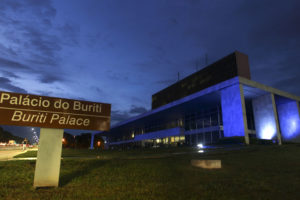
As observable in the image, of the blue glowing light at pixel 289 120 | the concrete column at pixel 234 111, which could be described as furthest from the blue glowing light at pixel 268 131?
the blue glowing light at pixel 289 120

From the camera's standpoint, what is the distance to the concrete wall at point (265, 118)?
1362 inches

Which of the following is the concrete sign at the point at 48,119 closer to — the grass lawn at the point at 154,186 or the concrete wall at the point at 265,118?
the grass lawn at the point at 154,186

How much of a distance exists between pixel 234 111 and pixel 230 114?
0.92 meters

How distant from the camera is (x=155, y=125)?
61812 mm

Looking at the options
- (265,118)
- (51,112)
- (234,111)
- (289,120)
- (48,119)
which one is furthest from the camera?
(289,120)

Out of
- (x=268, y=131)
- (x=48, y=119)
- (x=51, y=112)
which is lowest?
(x=48, y=119)

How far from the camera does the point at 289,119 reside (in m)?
41.6

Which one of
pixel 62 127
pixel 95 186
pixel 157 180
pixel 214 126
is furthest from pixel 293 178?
pixel 214 126

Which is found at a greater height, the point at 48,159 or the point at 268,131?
the point at 268,131

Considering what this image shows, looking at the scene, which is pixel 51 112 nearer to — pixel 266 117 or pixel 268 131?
pixel 268 131

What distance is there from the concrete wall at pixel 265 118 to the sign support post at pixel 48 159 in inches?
1462

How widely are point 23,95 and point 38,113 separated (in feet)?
2.68

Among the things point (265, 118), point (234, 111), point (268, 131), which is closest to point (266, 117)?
point (265, 118)

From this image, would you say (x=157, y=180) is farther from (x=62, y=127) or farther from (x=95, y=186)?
(x=62, y=127)
